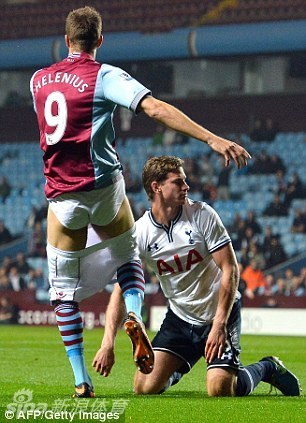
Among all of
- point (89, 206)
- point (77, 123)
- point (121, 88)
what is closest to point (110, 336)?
point (89, 206)

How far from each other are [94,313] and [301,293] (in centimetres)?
425

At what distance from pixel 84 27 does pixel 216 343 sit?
6.94 ft

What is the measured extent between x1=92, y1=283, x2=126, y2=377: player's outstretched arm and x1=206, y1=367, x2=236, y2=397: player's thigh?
2.37ft

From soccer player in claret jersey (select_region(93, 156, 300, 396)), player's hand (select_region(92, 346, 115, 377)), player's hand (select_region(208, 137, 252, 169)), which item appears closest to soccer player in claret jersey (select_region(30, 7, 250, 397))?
player's hand (select_region(92, 346, 115, 377))

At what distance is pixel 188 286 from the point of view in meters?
7.62

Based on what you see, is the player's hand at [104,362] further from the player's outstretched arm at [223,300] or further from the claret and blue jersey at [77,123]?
the claret and blue jersey at [77,123]

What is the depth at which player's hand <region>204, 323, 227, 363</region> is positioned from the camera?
6785 millimetres

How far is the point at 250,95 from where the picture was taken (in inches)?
1159

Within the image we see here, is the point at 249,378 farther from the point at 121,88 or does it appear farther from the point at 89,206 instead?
the point at 121,88

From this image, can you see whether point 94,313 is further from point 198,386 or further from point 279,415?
point 279,415

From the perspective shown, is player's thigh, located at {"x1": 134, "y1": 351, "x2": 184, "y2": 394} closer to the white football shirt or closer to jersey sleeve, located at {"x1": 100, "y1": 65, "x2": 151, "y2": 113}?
the white football shirt

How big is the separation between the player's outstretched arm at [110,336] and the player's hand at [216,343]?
613 mm

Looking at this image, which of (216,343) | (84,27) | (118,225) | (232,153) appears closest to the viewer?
(232,153)

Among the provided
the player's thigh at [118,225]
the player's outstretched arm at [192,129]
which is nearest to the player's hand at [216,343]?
the player's thigh at [118,225]
